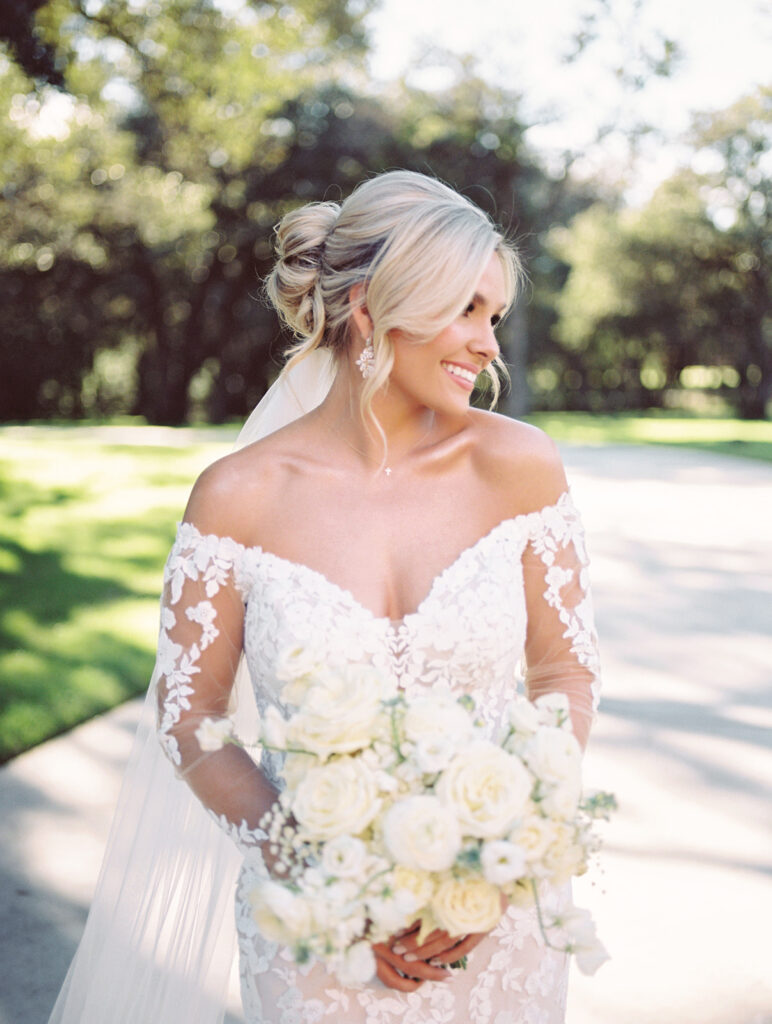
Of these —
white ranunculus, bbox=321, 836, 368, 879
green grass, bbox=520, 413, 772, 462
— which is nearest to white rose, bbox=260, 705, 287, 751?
white ranunculus, bbox=321, 836, 368, 879

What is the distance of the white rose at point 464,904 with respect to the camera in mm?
1491

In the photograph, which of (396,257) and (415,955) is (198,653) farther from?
(396,257)

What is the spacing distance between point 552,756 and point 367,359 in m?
1.08

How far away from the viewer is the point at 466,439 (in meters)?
2.38

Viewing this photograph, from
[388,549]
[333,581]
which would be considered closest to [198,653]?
[333,581]

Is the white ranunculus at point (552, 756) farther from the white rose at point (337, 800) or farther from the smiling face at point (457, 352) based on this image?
the smiling face at point (457, 352)

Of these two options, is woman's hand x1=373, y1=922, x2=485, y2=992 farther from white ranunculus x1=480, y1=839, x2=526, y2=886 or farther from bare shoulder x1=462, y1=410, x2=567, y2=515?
bare shoulder x1=462, y1=410, x2=567, y2=515

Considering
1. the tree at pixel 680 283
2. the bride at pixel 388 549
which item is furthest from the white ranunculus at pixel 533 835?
the tree at pixel 680 283

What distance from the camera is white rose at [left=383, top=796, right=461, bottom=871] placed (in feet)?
4.73

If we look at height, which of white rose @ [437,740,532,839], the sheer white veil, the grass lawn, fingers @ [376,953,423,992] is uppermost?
white rose @ [437,740,532,839]

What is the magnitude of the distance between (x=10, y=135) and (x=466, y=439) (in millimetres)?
14670

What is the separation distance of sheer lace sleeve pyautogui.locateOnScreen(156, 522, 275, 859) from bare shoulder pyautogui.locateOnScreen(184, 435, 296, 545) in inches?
1.1

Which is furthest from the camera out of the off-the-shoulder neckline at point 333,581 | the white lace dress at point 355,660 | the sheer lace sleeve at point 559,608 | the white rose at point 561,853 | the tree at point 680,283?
the tree at point 680,283

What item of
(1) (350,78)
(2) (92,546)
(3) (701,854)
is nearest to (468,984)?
(3) (701,854)
